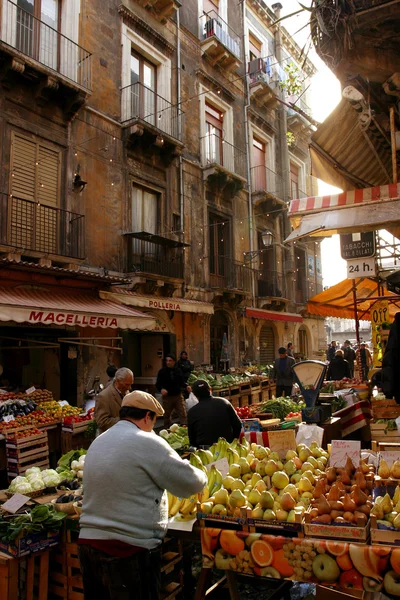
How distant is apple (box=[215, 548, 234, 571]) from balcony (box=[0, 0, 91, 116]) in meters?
10.7

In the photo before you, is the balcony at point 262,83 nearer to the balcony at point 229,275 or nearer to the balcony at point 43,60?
the balcony at point 229,275

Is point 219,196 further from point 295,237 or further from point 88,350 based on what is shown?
point 295,237

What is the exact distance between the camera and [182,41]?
16.6 metres

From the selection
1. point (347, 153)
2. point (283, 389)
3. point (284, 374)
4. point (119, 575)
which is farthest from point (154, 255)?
point (119, 575)

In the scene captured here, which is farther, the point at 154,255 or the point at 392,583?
the point at 154,255

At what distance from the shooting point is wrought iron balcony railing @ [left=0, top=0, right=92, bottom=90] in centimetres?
1055

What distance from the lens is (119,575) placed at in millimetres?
2512

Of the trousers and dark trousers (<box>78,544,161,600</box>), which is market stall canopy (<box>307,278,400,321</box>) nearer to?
the trousers

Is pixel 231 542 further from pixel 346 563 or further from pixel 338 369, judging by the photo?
pixel 338 369

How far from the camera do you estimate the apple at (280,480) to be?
128 inches

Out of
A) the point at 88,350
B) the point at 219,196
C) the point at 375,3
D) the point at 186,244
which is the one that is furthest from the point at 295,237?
the point at 219,196

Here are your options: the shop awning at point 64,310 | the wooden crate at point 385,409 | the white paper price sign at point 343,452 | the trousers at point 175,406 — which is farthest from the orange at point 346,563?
the trousers at point 175,406

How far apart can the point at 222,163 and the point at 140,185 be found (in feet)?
18.0

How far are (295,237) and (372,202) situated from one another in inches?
33.8
